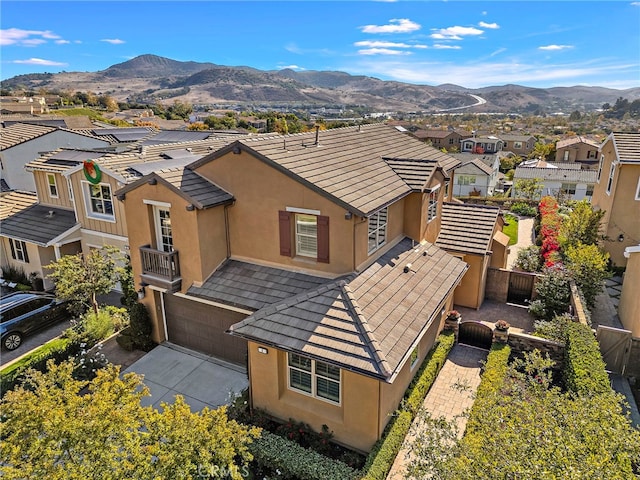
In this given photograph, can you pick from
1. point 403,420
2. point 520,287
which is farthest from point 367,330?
point 520,287

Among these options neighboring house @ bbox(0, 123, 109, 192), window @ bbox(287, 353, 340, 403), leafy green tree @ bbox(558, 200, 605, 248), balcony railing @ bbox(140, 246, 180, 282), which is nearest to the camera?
window @ bbox(287, 353, 340, 403)

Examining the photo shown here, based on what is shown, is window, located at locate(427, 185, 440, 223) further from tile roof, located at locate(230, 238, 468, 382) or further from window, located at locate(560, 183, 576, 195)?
window, located at locate(560, 183, 576, 195)

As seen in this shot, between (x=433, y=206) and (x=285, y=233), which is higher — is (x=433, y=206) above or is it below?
below

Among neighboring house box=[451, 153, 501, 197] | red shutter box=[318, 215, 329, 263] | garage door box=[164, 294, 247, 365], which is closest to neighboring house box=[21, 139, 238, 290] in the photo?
garage door box=[164, 294, 247, 365]

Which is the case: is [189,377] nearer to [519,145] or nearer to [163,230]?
[163,230]

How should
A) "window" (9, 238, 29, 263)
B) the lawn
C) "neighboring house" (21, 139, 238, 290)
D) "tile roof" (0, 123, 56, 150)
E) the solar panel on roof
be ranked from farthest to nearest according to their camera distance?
the lawn
"tile roof" (0, 123, 56, 150)
"window" (9, 238, 29, 263)
"neighboring house" (21, 139, 238, 290)
the solar panel on roof

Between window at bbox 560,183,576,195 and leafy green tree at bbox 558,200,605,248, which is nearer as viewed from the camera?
leafy green tree at bbox 558,200,605,248

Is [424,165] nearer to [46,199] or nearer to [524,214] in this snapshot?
[46,199]

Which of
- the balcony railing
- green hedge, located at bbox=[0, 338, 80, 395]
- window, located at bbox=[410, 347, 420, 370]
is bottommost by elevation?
green hedge, located at bbox=[0, 338, 80, 395]
